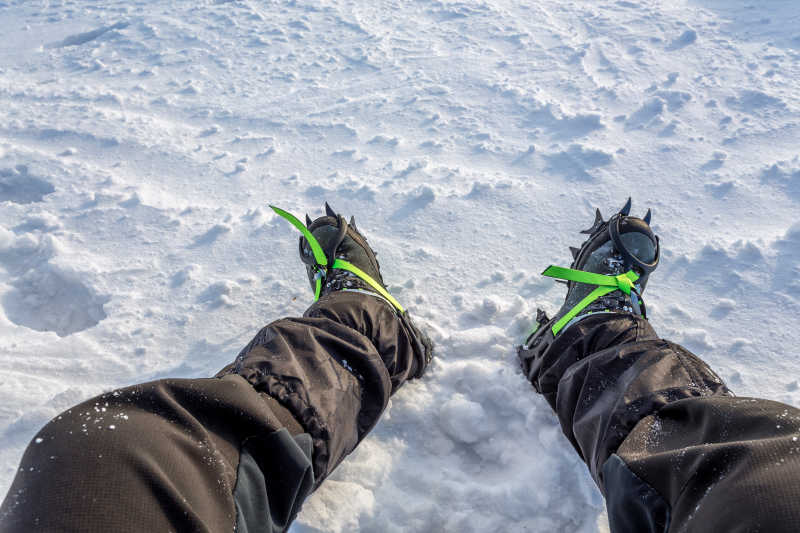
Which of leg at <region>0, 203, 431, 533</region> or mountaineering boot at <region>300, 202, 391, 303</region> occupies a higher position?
leg at <region>0, 203, 431, 533</region>

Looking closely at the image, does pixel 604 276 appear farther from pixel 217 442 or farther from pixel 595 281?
pixel 217 442

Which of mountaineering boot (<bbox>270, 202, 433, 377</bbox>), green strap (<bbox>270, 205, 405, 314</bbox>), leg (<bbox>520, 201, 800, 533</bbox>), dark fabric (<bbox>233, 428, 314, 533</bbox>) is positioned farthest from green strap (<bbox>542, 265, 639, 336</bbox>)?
dark fabric (<bbox>233, 428, 314, 533</bbox>)

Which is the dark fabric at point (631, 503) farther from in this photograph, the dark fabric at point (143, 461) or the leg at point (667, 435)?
the dark fabric at point (143, 461)

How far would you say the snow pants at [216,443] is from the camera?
0.64 m

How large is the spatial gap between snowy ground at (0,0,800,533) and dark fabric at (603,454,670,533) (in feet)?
1.22

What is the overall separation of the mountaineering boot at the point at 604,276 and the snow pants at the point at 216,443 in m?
0.53

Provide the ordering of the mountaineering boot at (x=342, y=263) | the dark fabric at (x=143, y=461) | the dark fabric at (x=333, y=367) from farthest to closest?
the mountaineering boot at (x=342, y=263), the dark fabric at (x=333, y=367), the dark fabric at (x=143, y=461)

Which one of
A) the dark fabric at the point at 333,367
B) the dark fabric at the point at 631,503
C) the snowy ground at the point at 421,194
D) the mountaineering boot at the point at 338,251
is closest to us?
the dark fabric at the point at 631,503

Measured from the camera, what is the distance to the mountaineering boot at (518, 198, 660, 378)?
1.46 m

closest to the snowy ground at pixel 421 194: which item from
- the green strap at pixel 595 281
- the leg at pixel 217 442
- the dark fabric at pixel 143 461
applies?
the green strap at pixel 595 281

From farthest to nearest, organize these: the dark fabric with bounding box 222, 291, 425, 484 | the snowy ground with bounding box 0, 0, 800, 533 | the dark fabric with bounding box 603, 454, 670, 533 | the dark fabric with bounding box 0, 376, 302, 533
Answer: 1. the snowy ground with bounding box 0, 0, 800, 533
2. the dark fabric with bounding box 222, 291, 425, 484
3. the dark fabric with bounding box 603, 454, 670, 533
4. the dark fabric with bounding box 0, 376, 302, 533

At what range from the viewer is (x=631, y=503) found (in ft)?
2.78

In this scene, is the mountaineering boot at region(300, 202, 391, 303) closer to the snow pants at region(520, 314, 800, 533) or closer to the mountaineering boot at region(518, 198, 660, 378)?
the mountaineering boot at region(518, 198, 660, 378)

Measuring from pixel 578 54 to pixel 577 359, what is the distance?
7.77 feet
